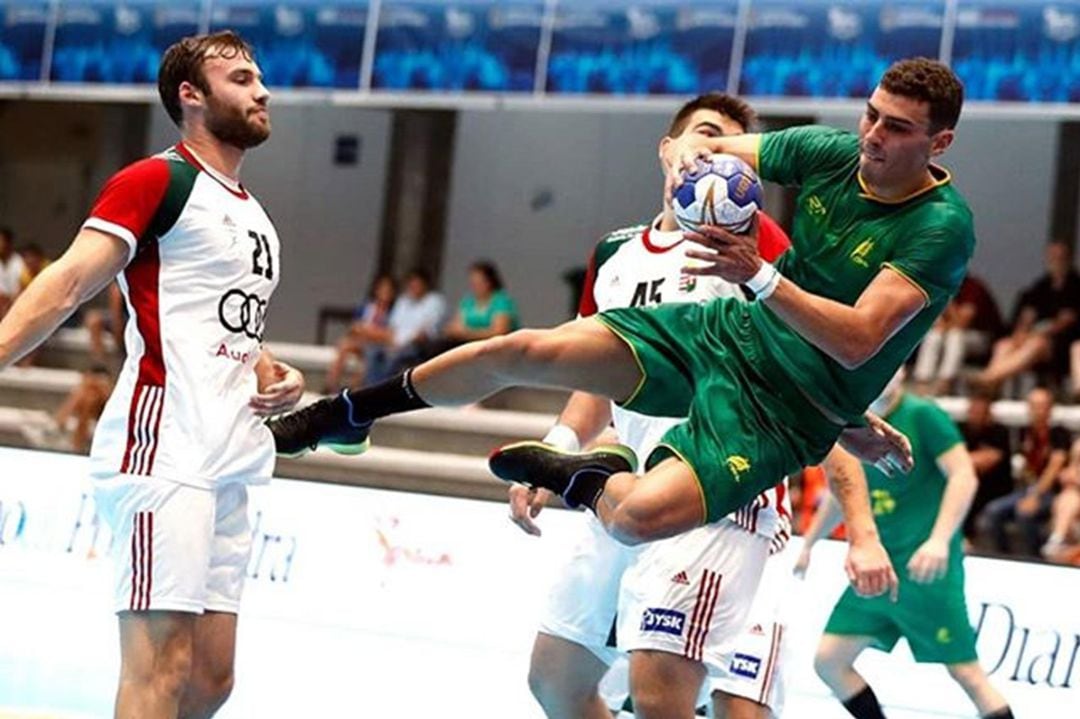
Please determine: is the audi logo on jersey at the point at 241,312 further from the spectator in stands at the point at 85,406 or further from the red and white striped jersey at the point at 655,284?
the spectator in stands at the point at 85,406

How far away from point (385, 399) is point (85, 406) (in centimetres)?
1071

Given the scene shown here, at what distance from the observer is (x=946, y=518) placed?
25.2 feet

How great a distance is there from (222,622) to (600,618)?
1032 millimetres

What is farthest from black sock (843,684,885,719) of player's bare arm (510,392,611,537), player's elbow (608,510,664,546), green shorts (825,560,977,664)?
player's elbow (608,510,664,546)

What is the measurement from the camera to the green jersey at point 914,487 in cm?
794

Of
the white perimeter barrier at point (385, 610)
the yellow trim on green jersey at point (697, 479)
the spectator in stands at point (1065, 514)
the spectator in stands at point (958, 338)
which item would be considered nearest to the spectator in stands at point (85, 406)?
the white perimeter barrier at point (385, 610)

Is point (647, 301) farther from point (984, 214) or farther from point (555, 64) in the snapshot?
point (984, 214)

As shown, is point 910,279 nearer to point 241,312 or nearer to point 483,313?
point 241,312

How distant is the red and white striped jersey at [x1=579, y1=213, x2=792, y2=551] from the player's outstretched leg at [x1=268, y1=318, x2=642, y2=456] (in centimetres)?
40

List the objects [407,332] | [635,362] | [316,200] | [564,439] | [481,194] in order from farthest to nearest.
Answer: [316,200] → [481,194] → [407,332] → [564,439] → [635,362]

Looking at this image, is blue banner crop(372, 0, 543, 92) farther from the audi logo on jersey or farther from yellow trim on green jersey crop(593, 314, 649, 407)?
yellow trim on green jersey crop(593, 314, 649, 407)

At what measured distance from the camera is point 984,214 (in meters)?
17.5

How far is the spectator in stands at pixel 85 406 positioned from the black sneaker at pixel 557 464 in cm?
1040

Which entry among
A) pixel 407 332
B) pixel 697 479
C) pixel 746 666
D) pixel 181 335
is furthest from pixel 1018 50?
pixel 181 335
